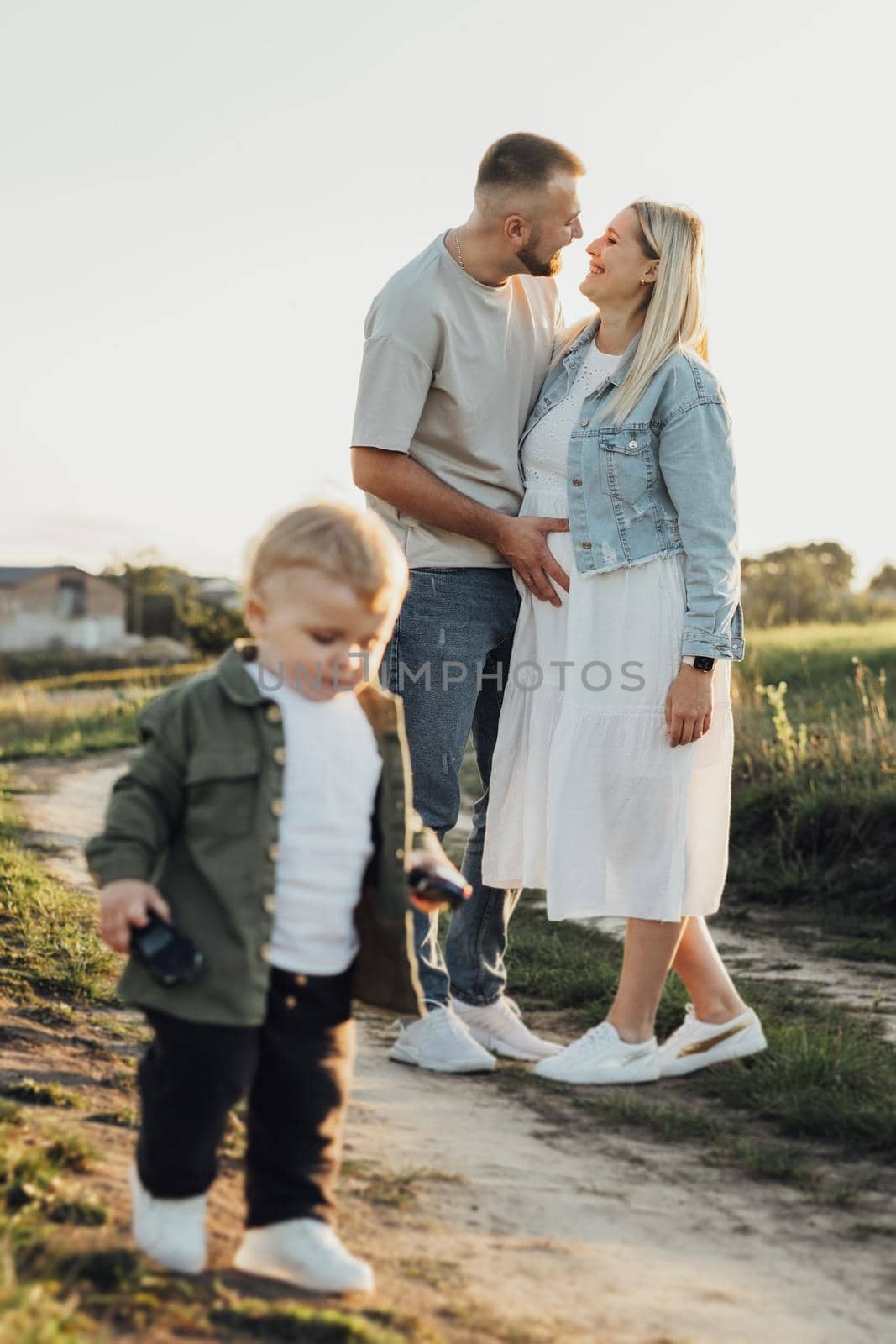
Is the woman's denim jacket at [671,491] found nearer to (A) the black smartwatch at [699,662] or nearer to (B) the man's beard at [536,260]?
(A) the black smartwatch at [699,662]

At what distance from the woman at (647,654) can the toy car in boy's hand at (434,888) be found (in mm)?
1473

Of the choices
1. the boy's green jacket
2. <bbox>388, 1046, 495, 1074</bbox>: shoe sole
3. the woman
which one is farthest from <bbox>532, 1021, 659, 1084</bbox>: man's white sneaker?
the boy's green jacket

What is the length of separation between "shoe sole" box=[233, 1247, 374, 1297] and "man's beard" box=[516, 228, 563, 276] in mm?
3009

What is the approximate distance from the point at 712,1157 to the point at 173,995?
1.65 metres

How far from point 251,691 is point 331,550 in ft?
0.90

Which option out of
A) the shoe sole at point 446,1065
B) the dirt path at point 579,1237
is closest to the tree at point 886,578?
the shoe sole at point 446,1065

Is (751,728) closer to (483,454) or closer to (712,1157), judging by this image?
(483,454)

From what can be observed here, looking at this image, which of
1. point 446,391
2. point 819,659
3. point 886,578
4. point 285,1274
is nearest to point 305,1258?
point 285,1274

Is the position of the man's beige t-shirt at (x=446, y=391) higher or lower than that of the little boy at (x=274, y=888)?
higher

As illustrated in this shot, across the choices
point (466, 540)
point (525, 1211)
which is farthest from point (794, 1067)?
point (466, 540)

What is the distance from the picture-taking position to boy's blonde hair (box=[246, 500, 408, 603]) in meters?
2.43

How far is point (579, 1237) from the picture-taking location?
9.18 ft

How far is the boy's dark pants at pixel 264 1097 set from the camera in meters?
2.32

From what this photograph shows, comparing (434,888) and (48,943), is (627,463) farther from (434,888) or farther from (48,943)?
(48,943)
